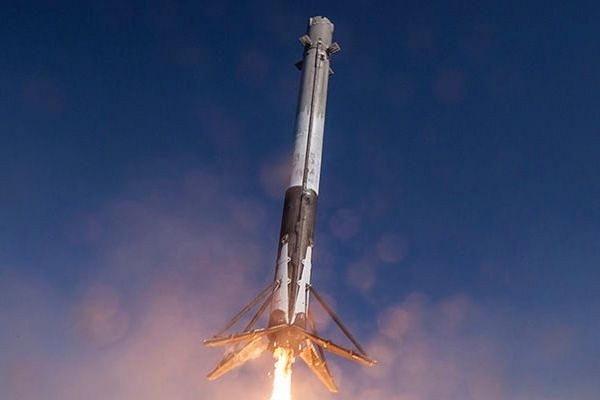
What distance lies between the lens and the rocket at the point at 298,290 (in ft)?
78.3

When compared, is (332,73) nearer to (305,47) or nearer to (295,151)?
(305,47)

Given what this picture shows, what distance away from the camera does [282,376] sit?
946 inches

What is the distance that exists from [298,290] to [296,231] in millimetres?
2527

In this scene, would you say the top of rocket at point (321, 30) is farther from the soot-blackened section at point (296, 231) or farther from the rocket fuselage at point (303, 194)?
the soot-blackened section at point (296, 231)

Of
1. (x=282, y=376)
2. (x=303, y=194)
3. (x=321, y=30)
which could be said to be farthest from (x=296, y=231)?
(x=321, y=30)

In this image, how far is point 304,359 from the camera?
24.6 metres

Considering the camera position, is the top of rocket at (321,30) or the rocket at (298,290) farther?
the top of rocket at (321,30)

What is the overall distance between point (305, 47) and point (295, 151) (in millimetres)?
6227

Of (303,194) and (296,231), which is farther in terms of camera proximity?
(303,194)

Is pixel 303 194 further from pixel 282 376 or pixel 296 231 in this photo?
pixel 282 376

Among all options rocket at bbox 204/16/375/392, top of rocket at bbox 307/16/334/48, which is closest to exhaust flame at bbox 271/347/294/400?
rocket at bbox 204/16/375/392

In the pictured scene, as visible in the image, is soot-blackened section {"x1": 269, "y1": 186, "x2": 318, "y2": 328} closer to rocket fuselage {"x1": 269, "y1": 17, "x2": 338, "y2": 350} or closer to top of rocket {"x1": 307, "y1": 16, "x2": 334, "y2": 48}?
rocket fuselage {"x1": 269, "y1": 17, "x2": 338, "y2": 350}

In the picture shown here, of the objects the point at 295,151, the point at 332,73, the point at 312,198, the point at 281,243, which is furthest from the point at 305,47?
the point at 281,243

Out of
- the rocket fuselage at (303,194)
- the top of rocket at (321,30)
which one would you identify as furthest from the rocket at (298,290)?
the top of rocket at (321,30)
